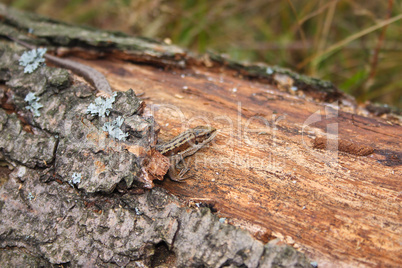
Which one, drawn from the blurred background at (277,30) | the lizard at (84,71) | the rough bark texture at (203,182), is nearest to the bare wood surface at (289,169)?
the rough bark texture at (203,182)

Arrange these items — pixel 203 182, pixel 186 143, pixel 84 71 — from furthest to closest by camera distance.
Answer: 1. pixel 84 71
2. pixel 186 143
3. pixel 203 182

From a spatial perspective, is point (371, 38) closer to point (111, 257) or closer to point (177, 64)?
point (177, 64)

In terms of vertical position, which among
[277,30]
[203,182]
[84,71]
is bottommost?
[203,182]

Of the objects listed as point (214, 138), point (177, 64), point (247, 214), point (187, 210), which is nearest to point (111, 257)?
point (187, 210)

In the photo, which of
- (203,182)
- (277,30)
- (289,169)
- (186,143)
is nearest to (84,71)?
(186,143)

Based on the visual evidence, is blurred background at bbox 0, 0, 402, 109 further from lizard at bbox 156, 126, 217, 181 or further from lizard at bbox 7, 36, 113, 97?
lizard at bbox 156, 126, 217, 181

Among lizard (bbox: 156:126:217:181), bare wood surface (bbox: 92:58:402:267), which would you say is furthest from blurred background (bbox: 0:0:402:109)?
lizard (bbox: 156:126:217:181)

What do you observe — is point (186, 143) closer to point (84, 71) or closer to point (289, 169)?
point (289, 169)

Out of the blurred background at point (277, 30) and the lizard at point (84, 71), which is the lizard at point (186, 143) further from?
the blurred background at point (277, 30)
